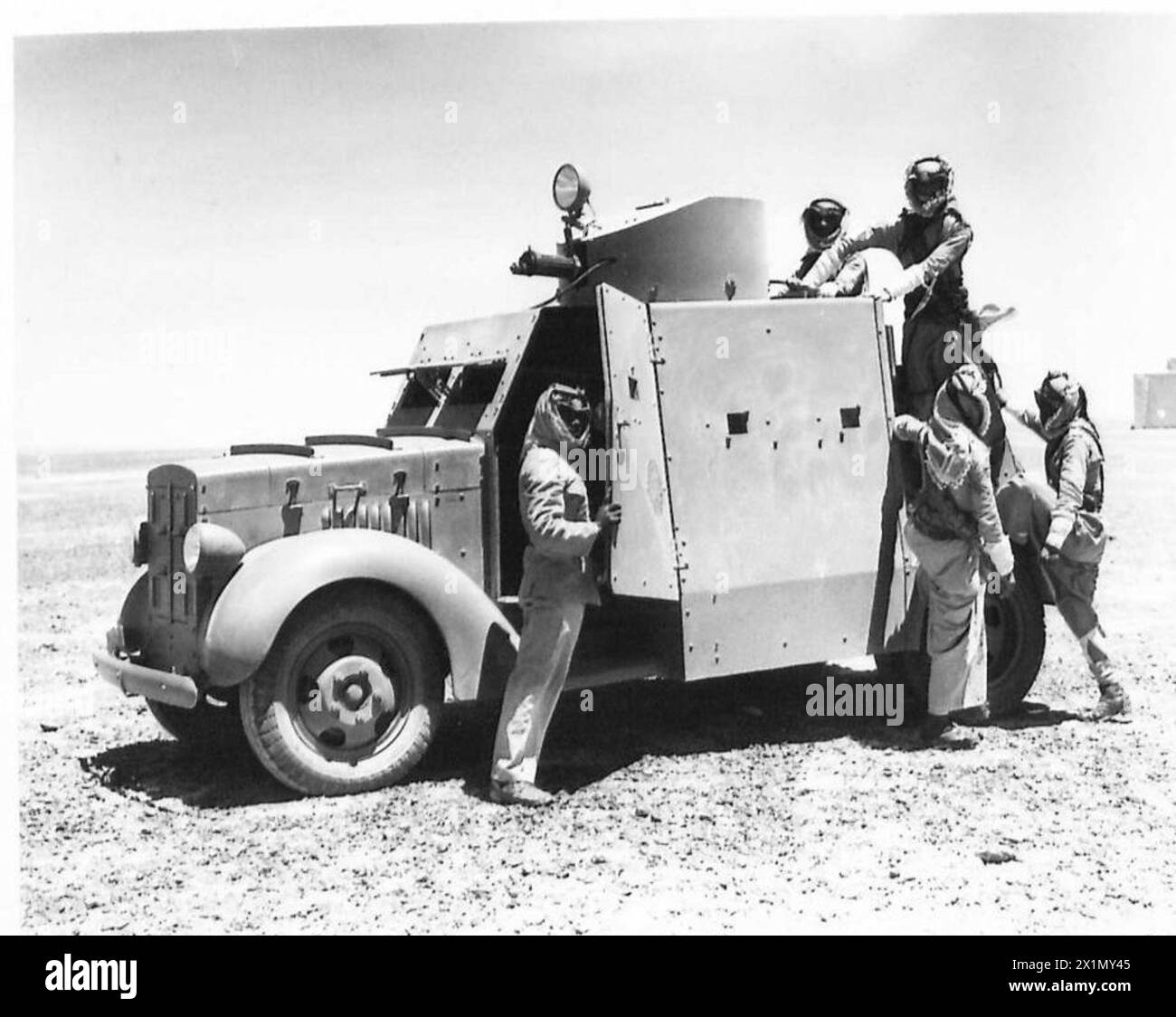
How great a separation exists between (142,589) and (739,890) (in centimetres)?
287

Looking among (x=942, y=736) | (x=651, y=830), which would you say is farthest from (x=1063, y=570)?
(x=651, y=830)

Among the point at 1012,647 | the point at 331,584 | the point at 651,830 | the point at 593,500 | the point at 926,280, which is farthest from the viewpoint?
the point at 1012,647

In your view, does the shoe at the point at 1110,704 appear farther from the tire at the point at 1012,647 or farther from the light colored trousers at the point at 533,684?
the light colored trousers at the point at 533,684

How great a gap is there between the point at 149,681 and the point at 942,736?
336cm

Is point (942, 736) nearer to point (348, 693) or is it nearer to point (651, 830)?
point (651, 830)

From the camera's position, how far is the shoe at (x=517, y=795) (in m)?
5.38

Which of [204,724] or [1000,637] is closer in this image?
[204,724]

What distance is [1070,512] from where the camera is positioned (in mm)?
6344

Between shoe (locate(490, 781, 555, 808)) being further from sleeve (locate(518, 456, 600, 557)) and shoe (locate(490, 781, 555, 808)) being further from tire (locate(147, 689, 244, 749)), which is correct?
tire (locate(147, 689, 244, 749))

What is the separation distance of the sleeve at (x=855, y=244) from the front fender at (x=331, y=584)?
2226 mm

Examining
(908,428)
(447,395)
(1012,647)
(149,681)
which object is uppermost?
(447,395)

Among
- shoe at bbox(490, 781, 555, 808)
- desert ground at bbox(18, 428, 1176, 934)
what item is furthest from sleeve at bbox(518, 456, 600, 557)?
desert ground at bbox(18, 428, 1176, 934)

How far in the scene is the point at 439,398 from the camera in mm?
6629

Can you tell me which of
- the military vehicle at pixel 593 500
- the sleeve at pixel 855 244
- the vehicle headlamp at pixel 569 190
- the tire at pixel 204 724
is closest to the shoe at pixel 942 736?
the military vehicle at pixel 593 500
